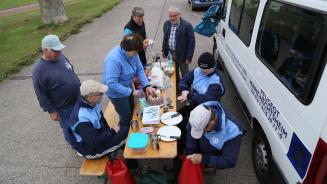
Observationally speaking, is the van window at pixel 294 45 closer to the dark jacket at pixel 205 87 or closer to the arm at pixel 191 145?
the dark jacket at pixel 205 87

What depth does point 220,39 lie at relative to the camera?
5906 mm

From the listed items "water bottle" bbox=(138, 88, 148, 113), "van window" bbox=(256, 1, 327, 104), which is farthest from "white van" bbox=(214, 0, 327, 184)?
"water bottle" bbox=(138, 88, 148, 113)

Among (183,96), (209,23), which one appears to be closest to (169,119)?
(183,96)

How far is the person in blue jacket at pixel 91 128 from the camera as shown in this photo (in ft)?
10.1

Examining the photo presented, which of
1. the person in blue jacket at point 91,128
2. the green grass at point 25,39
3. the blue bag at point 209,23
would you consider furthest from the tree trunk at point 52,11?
the person in blue jacket at point 91,128

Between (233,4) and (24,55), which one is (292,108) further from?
(24,55)

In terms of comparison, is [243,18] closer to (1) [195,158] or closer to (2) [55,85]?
(1) [195,158]

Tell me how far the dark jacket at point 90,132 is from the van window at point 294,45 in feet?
6.53

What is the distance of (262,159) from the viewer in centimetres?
348

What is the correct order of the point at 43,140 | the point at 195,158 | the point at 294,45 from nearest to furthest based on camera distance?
the point at 294,45, the point at 195,158, the point at 43,140

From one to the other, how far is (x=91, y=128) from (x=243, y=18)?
2833 millimetres

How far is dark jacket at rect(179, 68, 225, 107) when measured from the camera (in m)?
3.78

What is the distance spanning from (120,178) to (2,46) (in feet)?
32.2

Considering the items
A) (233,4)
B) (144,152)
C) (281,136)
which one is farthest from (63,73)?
(233,4)
